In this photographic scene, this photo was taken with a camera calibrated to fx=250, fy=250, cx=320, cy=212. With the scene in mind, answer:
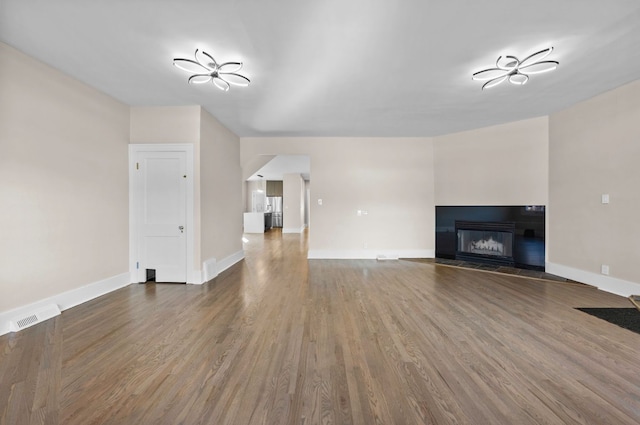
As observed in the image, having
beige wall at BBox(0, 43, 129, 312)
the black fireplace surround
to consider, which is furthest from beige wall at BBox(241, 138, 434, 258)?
beige wall at BBox(0, 43, 129, 312)

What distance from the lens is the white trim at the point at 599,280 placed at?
3.38 m

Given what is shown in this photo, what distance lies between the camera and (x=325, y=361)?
1963 millimetres

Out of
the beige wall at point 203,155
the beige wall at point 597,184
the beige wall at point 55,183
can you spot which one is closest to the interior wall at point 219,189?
the beige wall at point 203,155

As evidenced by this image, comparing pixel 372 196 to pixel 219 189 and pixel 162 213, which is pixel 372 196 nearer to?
pixel 219 189

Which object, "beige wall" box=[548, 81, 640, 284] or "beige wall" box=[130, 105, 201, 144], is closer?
"beige wall" box=[548, 81, 640, 284]

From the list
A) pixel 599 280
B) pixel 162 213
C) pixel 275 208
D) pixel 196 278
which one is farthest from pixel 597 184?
pixel 275 208

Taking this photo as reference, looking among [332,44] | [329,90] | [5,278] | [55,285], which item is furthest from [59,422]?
[329,90]

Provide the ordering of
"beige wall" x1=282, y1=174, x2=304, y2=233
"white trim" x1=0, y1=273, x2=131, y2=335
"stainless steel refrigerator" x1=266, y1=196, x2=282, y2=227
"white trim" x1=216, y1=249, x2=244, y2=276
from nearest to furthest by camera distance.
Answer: "white trim" x1=0, y1=273, x2=131, y2=335
"white trim" x1=216, y1=249, x2=244, y2=276
"beige wall" x1=282, y1=174, x2=304, y2=233
"stainless steel refrigerator" x1=266, y1=196, x2=282, y2=227

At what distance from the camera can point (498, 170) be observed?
5059mm

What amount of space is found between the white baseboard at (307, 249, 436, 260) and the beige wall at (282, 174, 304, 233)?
581 centimetres

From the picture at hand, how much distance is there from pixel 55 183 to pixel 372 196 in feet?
17.3

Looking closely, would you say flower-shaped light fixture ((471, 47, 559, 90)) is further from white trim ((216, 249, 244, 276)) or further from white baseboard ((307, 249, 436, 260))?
white trim ((216, 249, 244, 276))

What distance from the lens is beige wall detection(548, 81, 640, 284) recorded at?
3.39 metres

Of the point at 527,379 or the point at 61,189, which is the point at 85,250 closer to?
the point at 61,189
